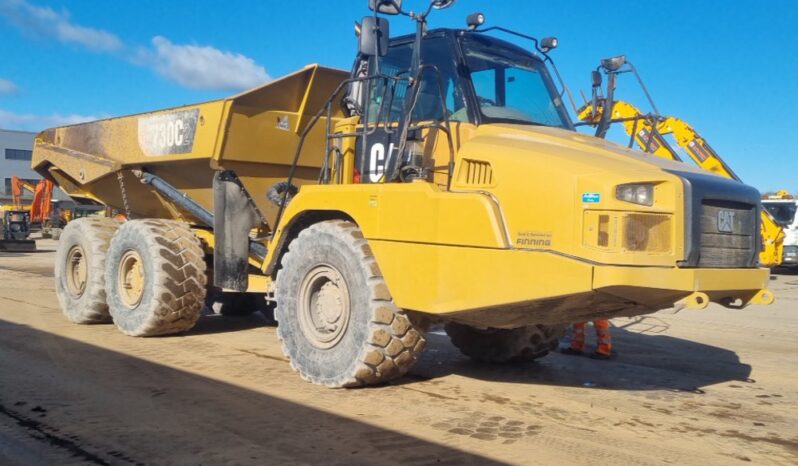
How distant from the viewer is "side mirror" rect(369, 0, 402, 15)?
5.55 m

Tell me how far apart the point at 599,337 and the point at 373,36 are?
3987mm

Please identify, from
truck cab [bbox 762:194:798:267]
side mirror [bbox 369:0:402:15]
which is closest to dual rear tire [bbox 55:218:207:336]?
side mirror [bbox 369:0:402:15]

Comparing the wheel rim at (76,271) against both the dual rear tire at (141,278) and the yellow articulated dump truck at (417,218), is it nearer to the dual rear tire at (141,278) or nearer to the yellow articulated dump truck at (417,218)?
the dual rear tire at (141,278)

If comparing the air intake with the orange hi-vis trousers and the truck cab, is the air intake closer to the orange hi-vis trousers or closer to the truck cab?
the orange hi-vis trousers

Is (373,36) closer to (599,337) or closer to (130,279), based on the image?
(599,337)

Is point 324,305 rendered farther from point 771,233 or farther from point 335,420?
point 771,233

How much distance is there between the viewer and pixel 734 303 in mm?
5180

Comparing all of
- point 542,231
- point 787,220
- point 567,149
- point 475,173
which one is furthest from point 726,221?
point 787,220

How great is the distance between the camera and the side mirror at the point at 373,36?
554 cm

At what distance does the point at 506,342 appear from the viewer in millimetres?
6895

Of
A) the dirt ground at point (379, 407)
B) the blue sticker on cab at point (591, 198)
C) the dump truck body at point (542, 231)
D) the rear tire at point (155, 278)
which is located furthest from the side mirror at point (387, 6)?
the rear tire at point (155, 278)

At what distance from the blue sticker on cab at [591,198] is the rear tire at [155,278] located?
468 cm

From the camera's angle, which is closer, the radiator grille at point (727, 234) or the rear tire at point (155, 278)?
the radiator grille at point (727, 234)

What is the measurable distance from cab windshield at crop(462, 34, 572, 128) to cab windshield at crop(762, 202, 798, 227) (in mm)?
19910
